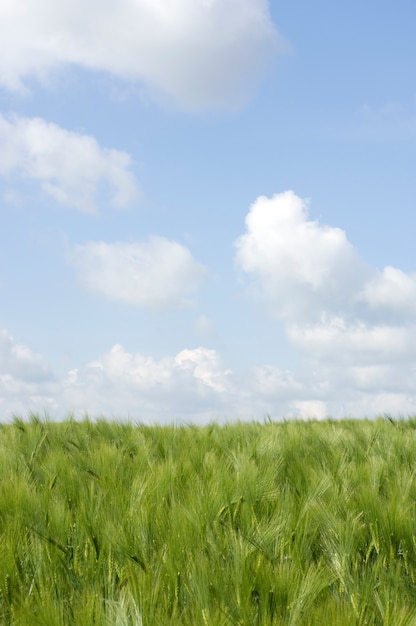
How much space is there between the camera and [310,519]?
2.22 metres

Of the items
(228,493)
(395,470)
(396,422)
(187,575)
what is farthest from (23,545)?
(396,422)

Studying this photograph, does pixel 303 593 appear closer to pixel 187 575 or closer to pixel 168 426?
pixel 187 575

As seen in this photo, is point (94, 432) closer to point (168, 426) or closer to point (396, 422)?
point (168, 426)

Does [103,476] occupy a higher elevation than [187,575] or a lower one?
higher

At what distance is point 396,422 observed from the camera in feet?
20.3

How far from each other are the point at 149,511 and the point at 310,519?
532 millimetres

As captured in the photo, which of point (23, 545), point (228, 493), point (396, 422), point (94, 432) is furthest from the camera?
point (396, 422)

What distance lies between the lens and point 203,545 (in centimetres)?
198

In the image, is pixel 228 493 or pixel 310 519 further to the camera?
pixel 228 493

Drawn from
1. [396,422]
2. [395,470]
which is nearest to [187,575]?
Result: [395,470]

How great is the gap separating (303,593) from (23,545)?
0.90 meters

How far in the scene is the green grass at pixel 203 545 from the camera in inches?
62.5

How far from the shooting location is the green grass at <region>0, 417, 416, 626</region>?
62.5 inches

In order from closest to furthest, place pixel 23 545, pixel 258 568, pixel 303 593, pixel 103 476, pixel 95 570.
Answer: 1. pixel 303 593
2. pixel 258 568
3. pixel 95 570
4. pixel 23 545
5. pixel 103 476
